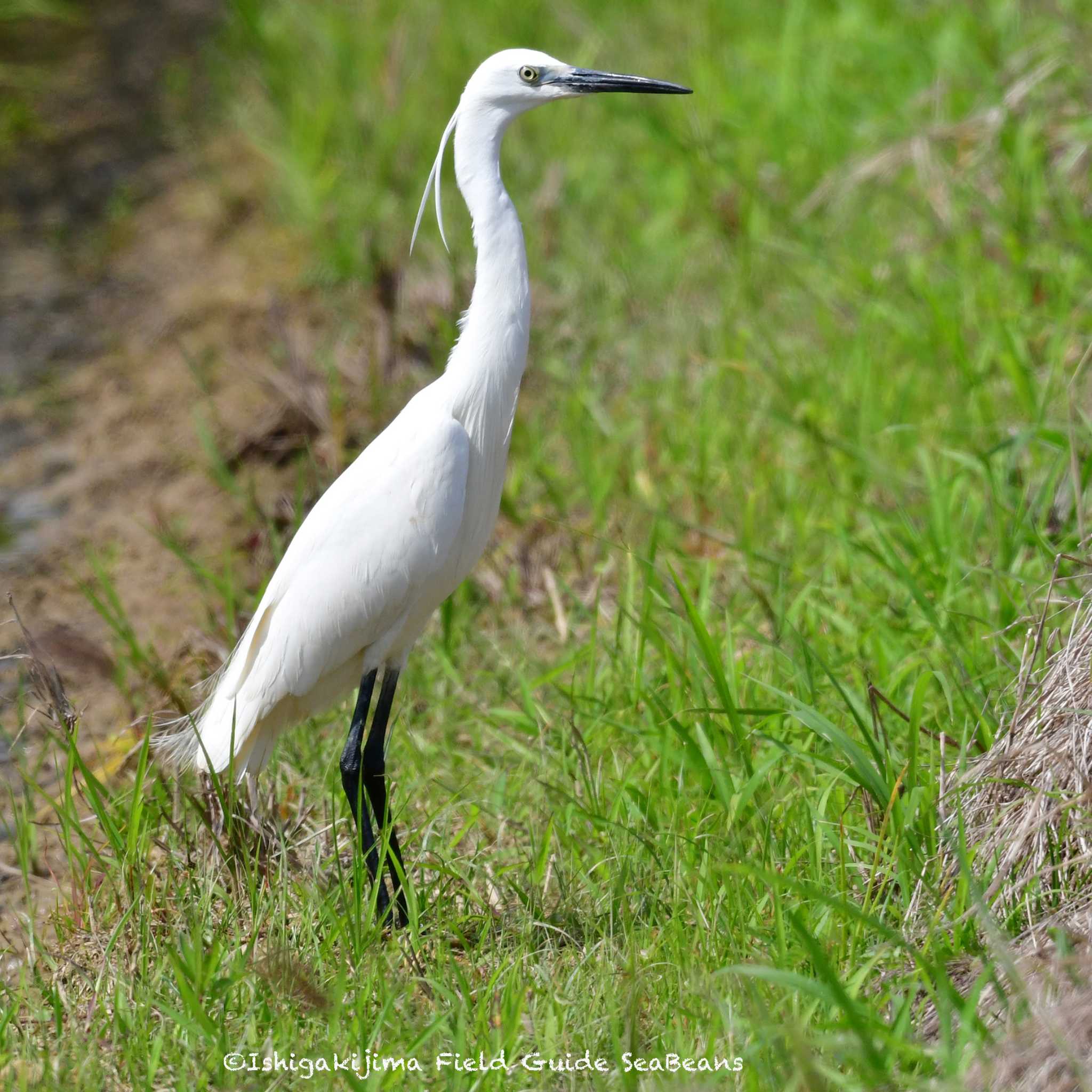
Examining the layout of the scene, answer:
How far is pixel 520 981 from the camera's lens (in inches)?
92.7

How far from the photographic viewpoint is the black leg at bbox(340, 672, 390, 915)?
2.64 meters

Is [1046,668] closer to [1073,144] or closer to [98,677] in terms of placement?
[98,677]

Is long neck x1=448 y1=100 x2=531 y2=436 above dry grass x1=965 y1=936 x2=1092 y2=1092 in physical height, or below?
above

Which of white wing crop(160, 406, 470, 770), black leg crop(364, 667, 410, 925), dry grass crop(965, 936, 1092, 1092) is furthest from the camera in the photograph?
black leg crop(364, 667, 410, 925)

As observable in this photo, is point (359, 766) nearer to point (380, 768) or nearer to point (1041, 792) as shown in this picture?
point (380, 768)

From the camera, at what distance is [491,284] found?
8.60 ft

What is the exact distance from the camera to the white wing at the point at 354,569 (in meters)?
2.59

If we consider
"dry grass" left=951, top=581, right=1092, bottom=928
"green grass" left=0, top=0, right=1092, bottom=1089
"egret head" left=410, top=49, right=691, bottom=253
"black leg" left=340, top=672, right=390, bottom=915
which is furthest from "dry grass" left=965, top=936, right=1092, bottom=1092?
"egret head" left=410, top=49, right=691, bottom=253

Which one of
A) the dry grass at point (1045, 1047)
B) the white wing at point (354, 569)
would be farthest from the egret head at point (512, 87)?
the dry grass at point (1045, 1047)

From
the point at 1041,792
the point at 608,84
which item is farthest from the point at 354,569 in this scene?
the point at 1041,792

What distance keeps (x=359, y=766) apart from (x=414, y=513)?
0.59 metres

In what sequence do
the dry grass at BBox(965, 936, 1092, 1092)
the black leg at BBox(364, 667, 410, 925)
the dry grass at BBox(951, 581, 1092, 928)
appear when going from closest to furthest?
1. the dry grass at BBox(965, 936, 1092, 1092)
2. the dry grass at BBox(951, 581, 1092, 928)
3. the black leg at BBox(364, 667, 410, 925)

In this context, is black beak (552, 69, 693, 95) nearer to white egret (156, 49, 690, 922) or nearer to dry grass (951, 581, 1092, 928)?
white egret (156, 49, 690, 922)

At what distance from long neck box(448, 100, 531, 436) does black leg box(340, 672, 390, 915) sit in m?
0.66
